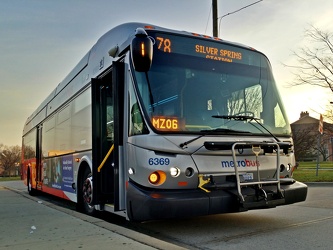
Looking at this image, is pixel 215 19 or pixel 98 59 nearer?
pixel 98 59

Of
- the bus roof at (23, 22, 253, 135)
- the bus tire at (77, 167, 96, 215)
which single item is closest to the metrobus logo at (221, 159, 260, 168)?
the bus roof at (23, 22, 253, 135)

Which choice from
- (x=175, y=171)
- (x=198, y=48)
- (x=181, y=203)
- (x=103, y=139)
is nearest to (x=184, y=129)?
(x=175, y=171)

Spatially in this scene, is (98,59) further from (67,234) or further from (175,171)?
(67,234)

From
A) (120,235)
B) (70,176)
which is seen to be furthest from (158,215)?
(70,176)

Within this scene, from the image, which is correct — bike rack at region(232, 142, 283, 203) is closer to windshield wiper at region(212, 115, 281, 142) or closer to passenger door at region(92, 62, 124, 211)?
windshield wiper at region(212, 115, 281, 142)

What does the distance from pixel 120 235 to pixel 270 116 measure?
3.29m

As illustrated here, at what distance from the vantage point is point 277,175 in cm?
595

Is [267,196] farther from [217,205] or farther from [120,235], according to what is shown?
[120,235]

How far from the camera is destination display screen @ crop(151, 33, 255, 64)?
5819mm

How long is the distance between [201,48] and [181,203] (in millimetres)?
2613

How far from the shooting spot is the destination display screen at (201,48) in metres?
5.82

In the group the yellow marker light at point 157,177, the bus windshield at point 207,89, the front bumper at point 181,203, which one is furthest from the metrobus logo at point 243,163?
the yellow marker light at point 157,177

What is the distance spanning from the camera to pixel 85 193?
7.56 m

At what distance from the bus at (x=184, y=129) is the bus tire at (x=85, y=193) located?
0.09 meters
